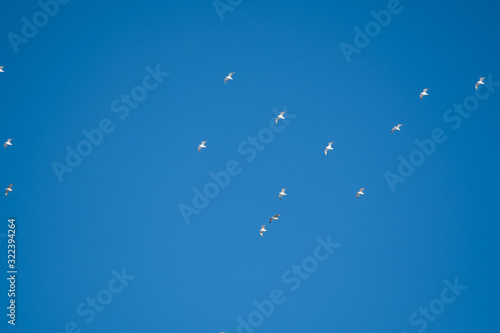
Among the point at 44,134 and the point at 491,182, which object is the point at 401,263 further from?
the point at 44,134
